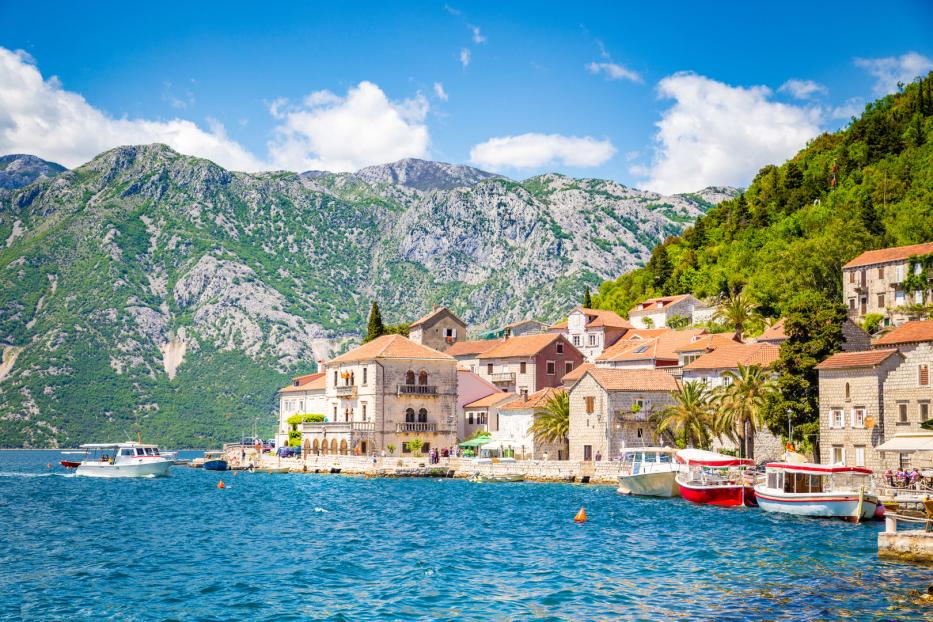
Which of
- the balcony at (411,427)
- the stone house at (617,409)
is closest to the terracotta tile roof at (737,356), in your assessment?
the stone house at (617,409)

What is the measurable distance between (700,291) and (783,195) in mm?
19660

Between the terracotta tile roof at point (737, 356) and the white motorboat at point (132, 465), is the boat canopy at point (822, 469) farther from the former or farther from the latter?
the white motorboat at point (132, 465)

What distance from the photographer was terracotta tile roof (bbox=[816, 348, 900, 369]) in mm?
54094

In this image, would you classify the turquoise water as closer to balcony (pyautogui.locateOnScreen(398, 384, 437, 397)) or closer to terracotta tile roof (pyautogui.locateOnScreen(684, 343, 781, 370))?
terracotta tile roof (pyautogui.locateOnScreen(684, 343, 781, 370))

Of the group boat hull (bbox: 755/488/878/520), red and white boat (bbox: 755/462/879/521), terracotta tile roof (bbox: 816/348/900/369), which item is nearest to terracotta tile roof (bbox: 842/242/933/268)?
terracotta tile roof (bbox: 816/348/900/369)

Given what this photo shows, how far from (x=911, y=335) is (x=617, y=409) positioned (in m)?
22.7

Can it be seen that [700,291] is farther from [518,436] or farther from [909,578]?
[909,578]

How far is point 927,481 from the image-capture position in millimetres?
47625

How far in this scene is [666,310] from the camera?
378 ft

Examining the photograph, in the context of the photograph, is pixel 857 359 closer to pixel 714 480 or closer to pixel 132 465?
pixel 714 480

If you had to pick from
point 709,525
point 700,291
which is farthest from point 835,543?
point 700,291

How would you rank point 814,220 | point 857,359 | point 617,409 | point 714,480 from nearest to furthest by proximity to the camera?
point 714,480
point 857,359
point 617,409
point 814,220

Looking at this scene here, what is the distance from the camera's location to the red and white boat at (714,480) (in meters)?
52.9

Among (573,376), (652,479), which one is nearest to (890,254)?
(573,376)
